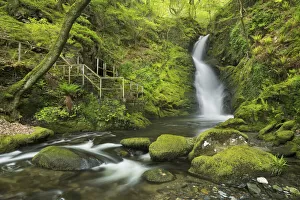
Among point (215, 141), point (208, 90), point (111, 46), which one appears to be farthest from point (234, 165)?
point (111, 46)

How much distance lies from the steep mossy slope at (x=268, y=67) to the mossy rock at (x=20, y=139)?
7833 millimetres

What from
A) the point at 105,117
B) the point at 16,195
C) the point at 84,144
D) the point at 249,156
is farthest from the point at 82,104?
the point at 249,156

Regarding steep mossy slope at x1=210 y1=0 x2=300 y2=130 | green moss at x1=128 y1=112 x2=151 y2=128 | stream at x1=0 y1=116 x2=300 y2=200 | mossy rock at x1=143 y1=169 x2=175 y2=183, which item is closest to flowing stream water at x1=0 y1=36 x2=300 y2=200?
stream at x1=0 y1=116 x2=300 y2=200

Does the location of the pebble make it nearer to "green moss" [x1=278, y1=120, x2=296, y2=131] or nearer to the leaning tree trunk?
"green moss" [x1=278, y1=120, x2=296, y2=131]

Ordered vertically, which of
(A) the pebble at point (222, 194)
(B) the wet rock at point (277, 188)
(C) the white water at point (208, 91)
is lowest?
(A) the pebble at point (222, 194)

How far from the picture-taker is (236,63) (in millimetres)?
19406

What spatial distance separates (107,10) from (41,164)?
1550cm

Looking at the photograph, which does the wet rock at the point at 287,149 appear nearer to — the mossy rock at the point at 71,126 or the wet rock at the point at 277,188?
the wet rock at the point at 277,188

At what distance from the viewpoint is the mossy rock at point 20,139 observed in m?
6.33

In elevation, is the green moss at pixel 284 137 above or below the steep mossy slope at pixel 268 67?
below

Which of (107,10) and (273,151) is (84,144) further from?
(107,10)

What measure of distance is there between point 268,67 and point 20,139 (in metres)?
12.0

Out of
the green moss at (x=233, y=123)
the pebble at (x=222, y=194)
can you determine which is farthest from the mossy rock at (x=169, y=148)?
the green moss at (x=233, y=123)

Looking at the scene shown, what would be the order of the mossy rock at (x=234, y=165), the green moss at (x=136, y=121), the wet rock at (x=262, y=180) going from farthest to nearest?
the green moss at (x=136, y=121)
the mossy rock at (x=234, y=165)
the wet rock at (x=262, y=180)
